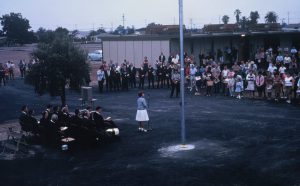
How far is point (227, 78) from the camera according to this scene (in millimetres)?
26469

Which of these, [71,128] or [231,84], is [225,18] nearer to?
[231,84]

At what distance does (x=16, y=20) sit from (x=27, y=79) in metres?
77.1

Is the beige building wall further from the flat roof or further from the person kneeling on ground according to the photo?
the person kneeling on ground

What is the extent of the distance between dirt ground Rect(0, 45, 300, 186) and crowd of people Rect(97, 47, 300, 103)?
291cm

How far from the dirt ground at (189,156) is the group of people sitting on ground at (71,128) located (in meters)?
0.54

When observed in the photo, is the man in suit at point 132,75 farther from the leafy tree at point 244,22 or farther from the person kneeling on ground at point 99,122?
the leafy tree at point 244,22

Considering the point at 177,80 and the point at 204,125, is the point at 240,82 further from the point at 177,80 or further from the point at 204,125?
the point at 204,125

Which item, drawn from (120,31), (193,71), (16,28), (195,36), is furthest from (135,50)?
(16,28)

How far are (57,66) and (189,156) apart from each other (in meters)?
8.61

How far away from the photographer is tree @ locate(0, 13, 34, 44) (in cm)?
9119

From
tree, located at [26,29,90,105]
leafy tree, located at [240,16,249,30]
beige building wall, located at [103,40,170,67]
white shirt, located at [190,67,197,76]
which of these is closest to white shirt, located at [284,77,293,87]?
white shirt, located at [190,67,197,76]

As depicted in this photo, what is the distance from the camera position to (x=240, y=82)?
2503 cm

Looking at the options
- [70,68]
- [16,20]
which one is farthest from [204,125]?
[16,20]

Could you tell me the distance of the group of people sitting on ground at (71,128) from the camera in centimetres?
1566
